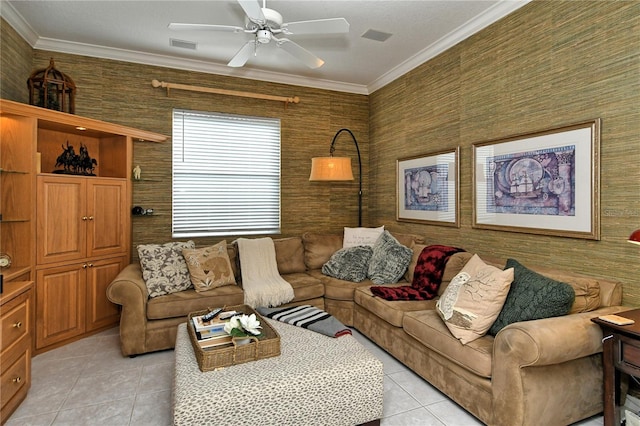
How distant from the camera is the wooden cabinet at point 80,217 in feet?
10.3

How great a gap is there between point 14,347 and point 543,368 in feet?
10.3

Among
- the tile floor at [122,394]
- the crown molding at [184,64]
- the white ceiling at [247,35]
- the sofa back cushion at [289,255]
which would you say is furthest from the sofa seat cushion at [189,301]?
the crown molding at [184,64]

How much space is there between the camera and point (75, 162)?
3510mm

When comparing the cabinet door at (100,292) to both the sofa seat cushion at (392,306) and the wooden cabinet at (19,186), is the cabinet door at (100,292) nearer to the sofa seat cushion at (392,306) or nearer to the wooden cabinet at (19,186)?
→ the wooden cabinet at (19,186)

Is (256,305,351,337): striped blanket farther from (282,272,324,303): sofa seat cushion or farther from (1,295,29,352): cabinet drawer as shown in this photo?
(1,295,29,352): cabinet drawer

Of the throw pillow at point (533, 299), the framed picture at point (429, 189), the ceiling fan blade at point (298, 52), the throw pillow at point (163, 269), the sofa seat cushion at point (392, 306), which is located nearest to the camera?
the throw pillow at point (533, 299)

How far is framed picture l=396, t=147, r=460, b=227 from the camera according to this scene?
3657mm

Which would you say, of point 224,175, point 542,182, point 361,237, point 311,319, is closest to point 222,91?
point 224,175

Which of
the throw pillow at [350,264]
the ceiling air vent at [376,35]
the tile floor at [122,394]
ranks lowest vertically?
the tile floor at [122,394]

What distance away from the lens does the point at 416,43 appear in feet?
12.3

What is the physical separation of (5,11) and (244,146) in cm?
246

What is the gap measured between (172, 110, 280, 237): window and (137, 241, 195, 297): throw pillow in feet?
2.59

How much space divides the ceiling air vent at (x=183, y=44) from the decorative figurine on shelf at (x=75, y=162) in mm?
1453

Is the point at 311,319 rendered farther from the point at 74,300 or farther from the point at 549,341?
the point at 74,300
